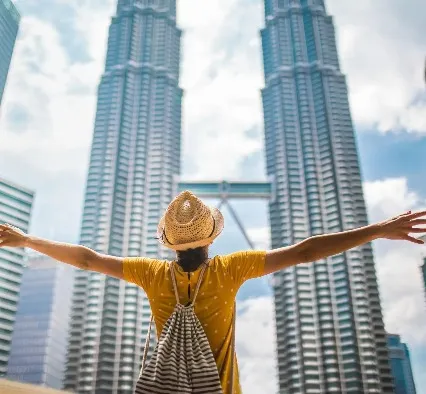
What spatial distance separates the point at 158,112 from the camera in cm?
9844

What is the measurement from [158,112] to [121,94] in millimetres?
8398

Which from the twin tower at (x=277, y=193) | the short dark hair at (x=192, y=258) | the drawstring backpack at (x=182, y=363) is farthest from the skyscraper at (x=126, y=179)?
the drawstring backpack at (x=182, y=363)

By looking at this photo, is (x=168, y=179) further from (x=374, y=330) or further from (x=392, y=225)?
(x=392, y=225)

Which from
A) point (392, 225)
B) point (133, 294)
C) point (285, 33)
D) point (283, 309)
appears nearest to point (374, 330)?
point (283, 309)

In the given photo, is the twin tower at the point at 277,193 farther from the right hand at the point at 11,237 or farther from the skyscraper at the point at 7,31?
the right hand at the point at 11,237

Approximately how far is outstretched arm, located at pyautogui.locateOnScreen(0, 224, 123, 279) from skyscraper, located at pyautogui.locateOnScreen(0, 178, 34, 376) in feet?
293

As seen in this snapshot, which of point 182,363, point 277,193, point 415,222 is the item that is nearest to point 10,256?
point 277,193

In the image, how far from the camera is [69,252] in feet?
8.14

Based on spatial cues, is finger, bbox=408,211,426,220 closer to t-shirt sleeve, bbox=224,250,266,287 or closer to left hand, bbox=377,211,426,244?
left hand, bbox=377,211,426,244

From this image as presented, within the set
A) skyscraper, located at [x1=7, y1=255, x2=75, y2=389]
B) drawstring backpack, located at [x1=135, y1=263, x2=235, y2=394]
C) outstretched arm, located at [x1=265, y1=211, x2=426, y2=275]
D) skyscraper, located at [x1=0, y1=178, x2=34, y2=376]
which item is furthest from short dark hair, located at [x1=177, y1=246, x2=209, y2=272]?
skyscraper, located at [x1=7, y1=255, x2=75, y2=389]

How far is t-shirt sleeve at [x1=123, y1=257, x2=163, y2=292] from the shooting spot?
2.40 m

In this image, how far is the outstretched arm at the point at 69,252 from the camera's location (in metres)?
2.44

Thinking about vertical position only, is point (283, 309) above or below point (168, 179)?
below

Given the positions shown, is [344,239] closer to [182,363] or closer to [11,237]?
[182,363]
